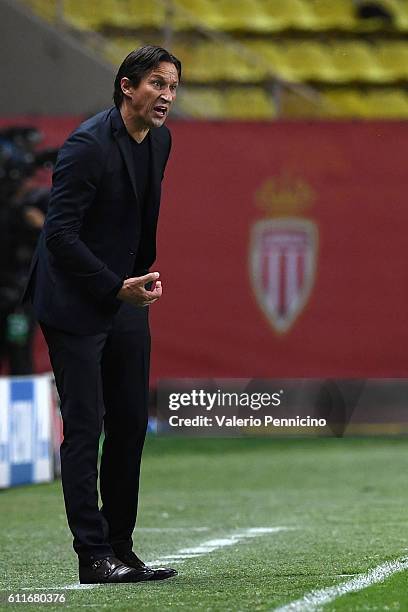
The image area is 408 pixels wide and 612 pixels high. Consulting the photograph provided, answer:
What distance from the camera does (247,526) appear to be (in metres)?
6.90

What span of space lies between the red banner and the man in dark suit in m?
7.44

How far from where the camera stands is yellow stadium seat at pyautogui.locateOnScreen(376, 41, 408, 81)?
14.9m

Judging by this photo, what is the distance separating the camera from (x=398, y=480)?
9.11m

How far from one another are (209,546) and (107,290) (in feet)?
5.85

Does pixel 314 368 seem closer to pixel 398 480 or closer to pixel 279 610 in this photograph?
pixel 398 480

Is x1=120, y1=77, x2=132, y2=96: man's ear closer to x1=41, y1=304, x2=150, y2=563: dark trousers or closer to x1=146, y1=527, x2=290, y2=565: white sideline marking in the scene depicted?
x1=41, y1=304, x2=150, y2=563: dark trousers

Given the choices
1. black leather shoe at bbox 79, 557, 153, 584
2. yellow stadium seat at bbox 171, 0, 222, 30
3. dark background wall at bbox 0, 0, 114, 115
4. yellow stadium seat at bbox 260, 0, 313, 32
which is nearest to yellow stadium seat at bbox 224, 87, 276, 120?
dark background wall at bbox 0, 0, 114, 115

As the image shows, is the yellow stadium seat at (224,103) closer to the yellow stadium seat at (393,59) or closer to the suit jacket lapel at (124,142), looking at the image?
the yellow stadium seat at (393,59)

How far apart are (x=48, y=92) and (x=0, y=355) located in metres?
2.91

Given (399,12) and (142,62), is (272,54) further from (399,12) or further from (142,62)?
(142,62)

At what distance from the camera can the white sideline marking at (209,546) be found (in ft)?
18.0

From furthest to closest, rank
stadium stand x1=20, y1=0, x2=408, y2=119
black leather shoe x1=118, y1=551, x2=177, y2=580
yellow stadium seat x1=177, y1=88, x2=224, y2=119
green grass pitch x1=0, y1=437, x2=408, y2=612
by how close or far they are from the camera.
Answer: yellow stadium seat x1=177, y1=88, x2=224, y2=119, stadium stand x1=20, y1=0, x2=408, y2=119, black leather shoe x1=118, y1=551, x2=177, y2=580, green grass pitch x1=0, y1=437, x2=408, y2=612

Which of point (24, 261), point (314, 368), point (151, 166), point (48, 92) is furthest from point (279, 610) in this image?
point (48, 92)

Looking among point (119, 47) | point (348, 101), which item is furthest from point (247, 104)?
point (348, 101)
